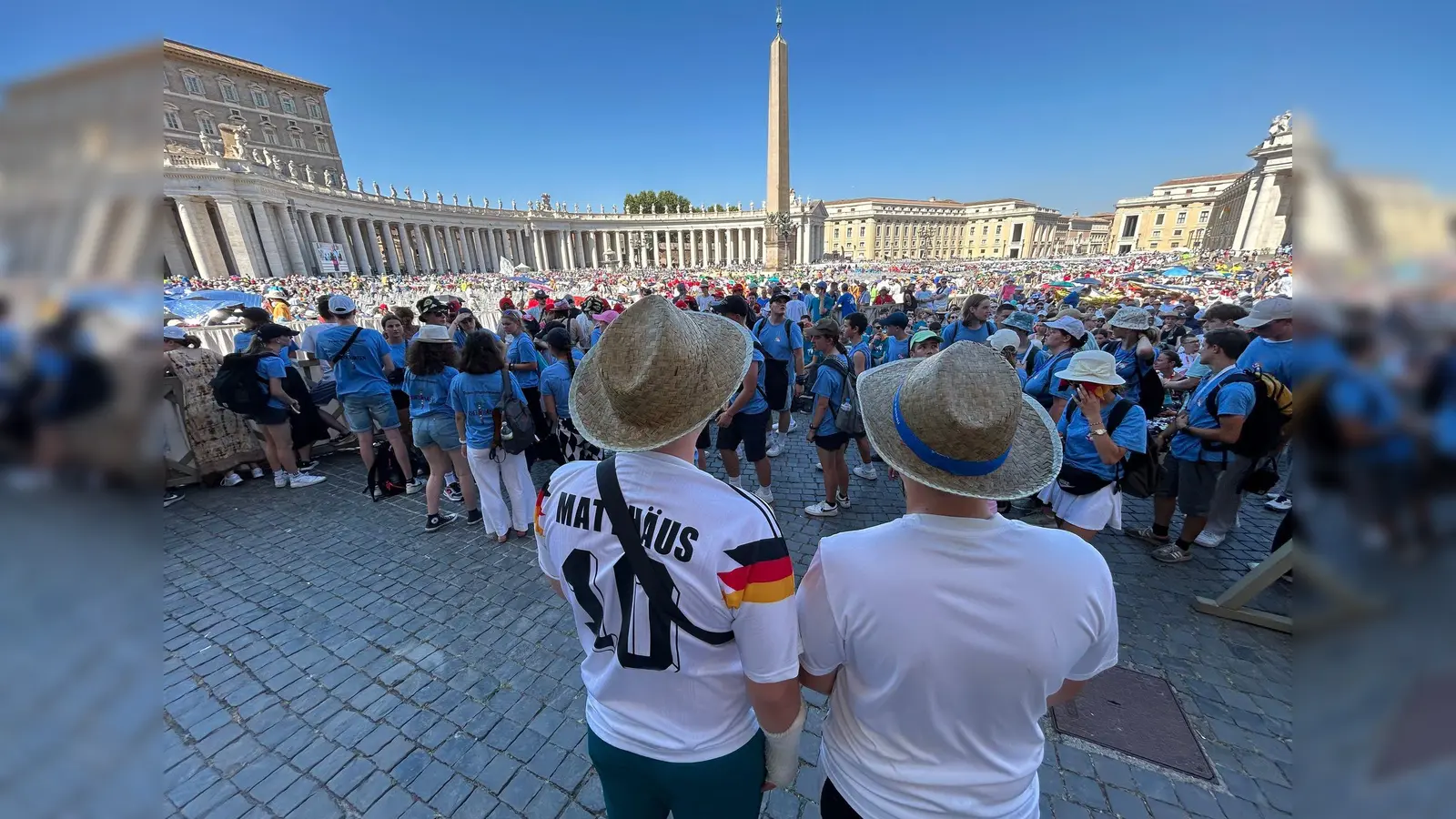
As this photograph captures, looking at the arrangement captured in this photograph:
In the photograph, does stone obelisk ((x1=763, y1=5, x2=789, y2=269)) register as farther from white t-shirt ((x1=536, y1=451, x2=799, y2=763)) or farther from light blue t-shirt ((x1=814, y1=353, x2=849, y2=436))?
white t-shirt ((x1=536, y1=451, x2=799, y2=763))

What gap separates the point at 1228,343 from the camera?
11.8 ft

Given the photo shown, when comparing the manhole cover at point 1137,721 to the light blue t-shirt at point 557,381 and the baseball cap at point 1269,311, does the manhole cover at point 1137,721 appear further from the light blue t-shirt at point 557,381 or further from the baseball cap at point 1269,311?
the light blue t-shirt at point 557,381

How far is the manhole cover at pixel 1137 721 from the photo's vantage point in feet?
8.38

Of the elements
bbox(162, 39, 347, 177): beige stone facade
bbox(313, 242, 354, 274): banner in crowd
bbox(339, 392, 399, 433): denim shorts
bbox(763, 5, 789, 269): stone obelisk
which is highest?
bbox(162, 39, 347, 177): beige stone facade

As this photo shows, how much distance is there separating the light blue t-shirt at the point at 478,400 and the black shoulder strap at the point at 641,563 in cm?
333

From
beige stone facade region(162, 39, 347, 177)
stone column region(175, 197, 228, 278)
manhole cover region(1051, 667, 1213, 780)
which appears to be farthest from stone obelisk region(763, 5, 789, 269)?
beige stone facade region(162, 39, 347, 177)

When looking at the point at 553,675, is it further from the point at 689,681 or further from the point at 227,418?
the point at 227,418

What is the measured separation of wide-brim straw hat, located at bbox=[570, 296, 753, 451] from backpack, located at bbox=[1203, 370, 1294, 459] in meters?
4.04

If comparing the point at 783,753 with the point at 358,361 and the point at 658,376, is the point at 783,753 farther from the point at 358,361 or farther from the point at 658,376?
the point at 358,361

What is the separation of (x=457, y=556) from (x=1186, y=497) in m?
6.12

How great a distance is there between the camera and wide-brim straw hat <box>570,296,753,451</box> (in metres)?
1.30

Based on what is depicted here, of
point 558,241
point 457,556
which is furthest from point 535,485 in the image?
point 558,241
